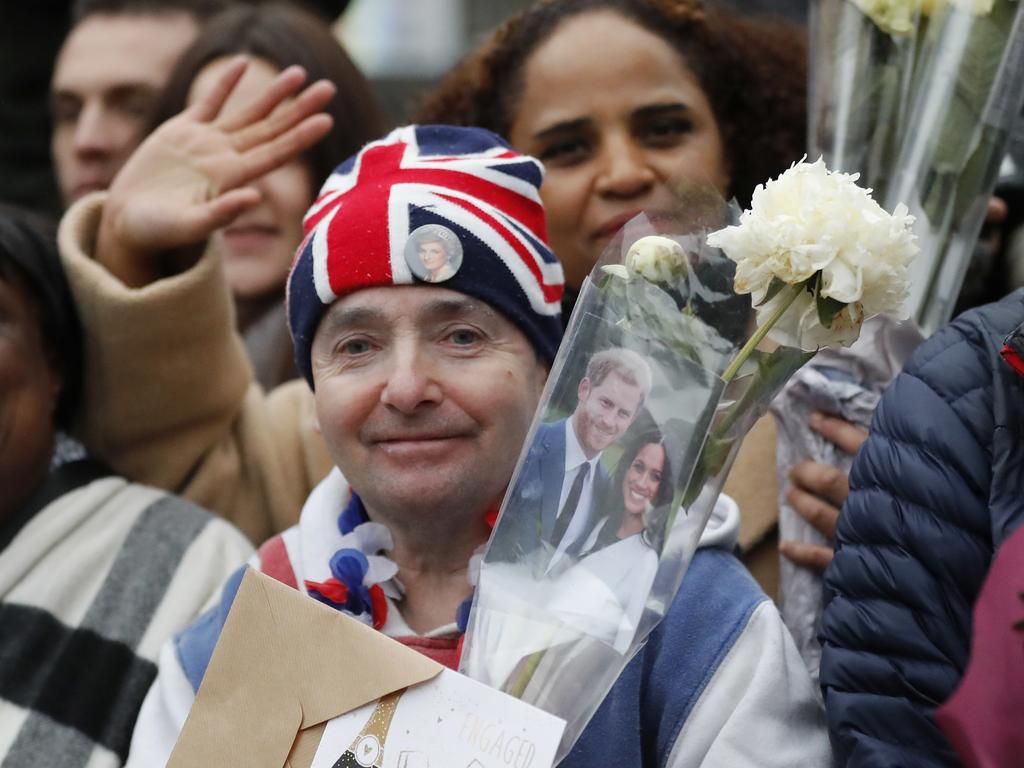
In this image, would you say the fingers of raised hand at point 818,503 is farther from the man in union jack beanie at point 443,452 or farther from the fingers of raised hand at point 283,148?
the fingers of raised hand at point 283,148

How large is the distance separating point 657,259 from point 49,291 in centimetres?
150

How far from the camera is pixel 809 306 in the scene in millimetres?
1642

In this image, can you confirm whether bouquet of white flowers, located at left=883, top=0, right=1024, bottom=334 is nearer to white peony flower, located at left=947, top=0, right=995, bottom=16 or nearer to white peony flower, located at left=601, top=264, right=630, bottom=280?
white peony flower, located at left=947, top=0, right=995, bottom=16

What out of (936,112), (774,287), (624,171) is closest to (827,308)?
(774,287)

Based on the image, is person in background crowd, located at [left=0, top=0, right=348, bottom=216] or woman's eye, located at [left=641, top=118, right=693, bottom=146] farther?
person in background crowd, located at [left=0, top=0, right=348, bottom=216]

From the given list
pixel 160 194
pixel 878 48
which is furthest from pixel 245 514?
pixel 878 48

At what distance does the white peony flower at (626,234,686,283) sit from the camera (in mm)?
1709

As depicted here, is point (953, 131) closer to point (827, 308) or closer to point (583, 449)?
point (827, 308)

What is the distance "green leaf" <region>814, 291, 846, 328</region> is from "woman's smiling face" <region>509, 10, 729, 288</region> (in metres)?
1.10

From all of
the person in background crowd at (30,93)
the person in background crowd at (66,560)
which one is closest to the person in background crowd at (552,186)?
the person in background crowd at (66,560)

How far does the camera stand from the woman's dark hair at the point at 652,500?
1691mm

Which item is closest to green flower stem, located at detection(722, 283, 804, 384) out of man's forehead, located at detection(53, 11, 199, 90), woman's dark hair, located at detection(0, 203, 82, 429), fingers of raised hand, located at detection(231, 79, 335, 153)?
fingers of raised hand, located at detection(231, 79, 335, 153)

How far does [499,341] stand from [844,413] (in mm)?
584

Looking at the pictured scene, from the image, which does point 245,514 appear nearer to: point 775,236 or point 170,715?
point 170,715
